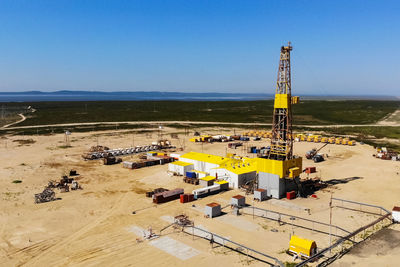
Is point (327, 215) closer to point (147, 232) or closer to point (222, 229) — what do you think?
point (222, 229)

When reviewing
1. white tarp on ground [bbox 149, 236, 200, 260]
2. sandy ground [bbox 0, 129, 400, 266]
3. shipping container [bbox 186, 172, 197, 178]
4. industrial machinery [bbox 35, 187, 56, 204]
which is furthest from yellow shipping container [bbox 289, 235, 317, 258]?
industrial machinery [bbox 35, 187, 56, 204]

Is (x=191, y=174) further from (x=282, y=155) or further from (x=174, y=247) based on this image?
(x=174, y=247)

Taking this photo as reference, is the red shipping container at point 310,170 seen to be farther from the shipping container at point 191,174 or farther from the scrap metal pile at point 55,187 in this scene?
the scrap metal pile at point 55,187

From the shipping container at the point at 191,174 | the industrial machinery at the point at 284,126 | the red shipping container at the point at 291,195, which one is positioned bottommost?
the red shipping container at the point at 291,195

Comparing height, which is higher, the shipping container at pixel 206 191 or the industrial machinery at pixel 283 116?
the industrial machinery at pixel 283 116

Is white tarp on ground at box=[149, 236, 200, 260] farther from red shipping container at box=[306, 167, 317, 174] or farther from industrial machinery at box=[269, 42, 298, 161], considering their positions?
red shipping container at box=[306, 167, 317, 174]

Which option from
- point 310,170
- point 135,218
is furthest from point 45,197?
point 310,170

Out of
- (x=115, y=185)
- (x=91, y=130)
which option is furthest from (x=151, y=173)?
(x=91, y=130)

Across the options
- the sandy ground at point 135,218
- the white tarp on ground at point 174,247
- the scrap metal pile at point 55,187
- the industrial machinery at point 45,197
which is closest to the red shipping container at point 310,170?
the sandy ground at point 135,218
